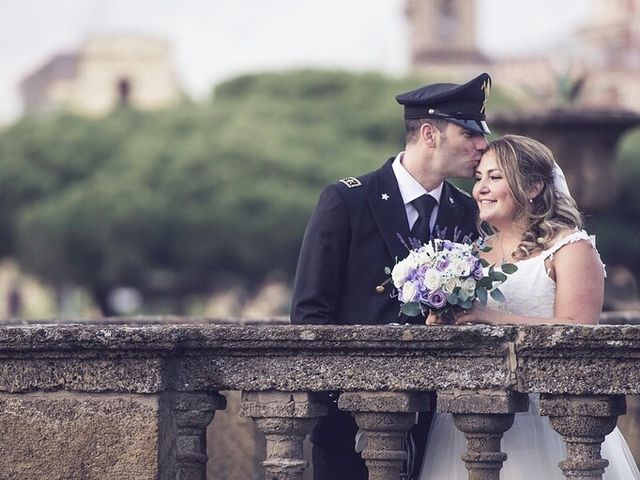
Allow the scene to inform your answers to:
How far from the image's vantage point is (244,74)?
4522 centimetres

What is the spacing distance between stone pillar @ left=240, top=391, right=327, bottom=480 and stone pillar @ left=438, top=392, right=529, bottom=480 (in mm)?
422

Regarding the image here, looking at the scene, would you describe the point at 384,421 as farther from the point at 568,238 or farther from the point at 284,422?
the point at 568,238

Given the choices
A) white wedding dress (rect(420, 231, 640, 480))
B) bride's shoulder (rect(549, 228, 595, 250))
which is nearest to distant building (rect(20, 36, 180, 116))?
bride's shoulder (rect(549, 228, 595, 250))

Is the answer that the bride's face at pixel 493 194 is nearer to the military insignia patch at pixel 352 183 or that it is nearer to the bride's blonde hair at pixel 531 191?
the bride's blonde hair at pixel 531 191

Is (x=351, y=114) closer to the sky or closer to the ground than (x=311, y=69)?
closer to the ground

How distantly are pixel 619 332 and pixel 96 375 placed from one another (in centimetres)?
158

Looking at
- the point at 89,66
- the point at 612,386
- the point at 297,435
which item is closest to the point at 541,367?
the point at 612,386

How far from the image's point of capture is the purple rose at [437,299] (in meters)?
4.94

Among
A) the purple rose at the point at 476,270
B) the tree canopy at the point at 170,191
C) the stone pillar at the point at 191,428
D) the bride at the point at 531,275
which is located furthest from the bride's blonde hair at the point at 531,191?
the tree canopy at the point at 170,191

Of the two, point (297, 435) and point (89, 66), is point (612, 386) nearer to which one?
point (297, 435)

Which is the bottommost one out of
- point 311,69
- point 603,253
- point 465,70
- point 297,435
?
point 297,435

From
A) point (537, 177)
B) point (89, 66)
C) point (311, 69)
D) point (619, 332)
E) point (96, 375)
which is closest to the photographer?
point (619, 332)

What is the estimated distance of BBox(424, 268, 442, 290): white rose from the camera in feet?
16.1

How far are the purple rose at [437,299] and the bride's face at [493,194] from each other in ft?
2.44
